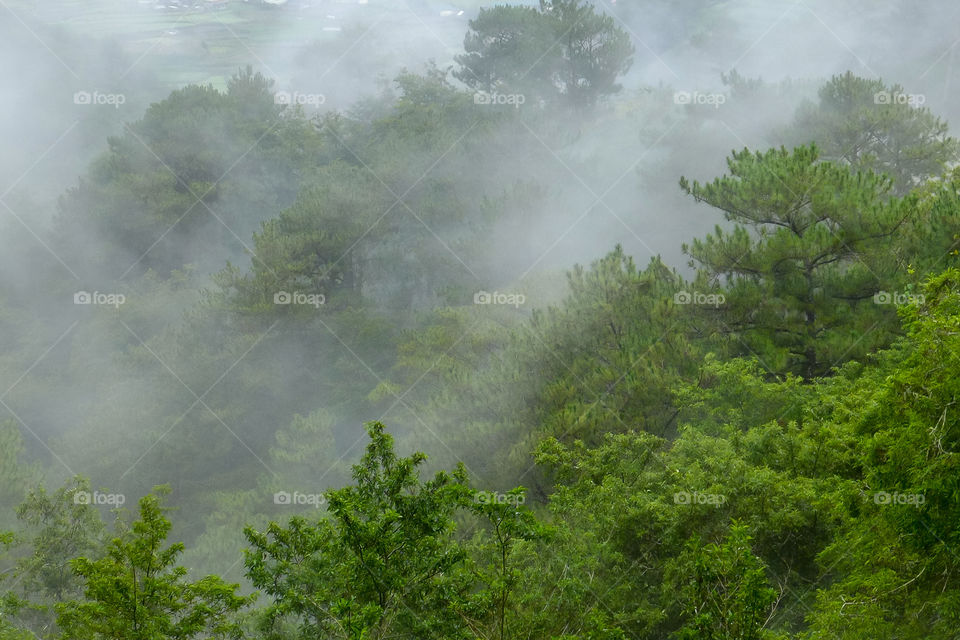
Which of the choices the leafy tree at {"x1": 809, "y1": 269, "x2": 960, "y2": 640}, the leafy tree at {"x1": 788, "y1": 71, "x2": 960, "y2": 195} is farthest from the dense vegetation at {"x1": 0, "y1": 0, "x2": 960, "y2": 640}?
the leafy tree at {"x1": 788, "y1": 71, "x2": 960, "y2": 195}

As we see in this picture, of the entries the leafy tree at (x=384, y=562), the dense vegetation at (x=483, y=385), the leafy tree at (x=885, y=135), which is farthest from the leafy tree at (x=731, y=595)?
the leafy tree at (x=885, y=135)

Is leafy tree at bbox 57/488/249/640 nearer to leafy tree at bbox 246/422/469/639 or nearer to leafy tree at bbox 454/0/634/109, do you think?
leafy tree at bbox 246/422/469/639

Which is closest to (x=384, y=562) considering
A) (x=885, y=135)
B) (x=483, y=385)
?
(x=483, y=385)

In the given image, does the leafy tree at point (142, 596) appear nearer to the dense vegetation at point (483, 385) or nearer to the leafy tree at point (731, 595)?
the dense vegetation at point (483, 385)

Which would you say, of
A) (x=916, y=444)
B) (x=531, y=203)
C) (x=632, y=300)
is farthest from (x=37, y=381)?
(x=916, y=444)

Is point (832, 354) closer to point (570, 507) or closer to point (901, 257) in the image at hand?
point (901, 257)

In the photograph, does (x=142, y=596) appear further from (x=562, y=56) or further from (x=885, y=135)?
(x=562, y=56)
